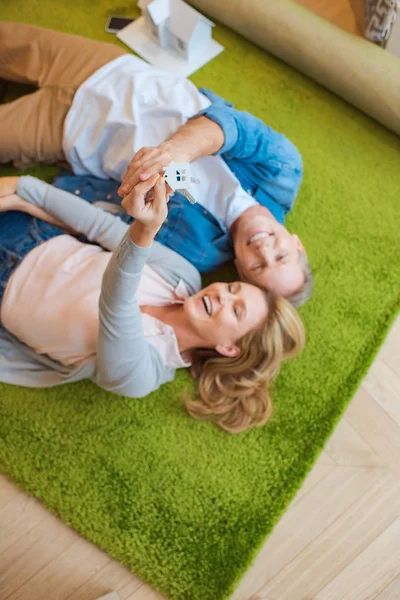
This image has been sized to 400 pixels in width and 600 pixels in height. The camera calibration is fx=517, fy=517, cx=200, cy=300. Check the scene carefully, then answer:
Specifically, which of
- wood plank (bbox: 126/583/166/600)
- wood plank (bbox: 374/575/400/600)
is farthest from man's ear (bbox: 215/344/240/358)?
wood plank (bbox: 374/575/400/600)

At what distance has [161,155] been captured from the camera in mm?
1011

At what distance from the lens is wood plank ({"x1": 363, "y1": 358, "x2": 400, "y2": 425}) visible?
1.60 m

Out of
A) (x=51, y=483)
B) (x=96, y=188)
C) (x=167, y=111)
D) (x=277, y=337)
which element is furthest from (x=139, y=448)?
(x=167, y=111)

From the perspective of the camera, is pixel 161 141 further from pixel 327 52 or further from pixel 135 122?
pixel 327 52

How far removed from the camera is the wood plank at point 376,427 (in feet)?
5.07

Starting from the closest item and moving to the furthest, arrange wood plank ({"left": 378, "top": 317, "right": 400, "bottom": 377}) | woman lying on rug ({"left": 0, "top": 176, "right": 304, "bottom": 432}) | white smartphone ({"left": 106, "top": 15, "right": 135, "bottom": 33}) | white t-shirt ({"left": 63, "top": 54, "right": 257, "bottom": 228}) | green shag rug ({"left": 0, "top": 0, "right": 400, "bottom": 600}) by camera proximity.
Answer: woman lying on rug ({"left": 0, "top": 176, "right": 304, "bottom": 432})
green shag rug ({"left": 0, "top": 0, "right": 400, "bottom": 600})
white t-shirt ({"left": 63, "top": 54, "right": 257, "bottom": 228})
wood plank ({"left": 378, "top": 317, "right": 400, "bottom": 377})
white smartphone ({"left": 106, "top": 15, "right": 135, "bottom": 33})

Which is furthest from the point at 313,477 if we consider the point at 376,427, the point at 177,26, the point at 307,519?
the point at 177,26

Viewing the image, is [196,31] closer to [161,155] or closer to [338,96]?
[338,96]

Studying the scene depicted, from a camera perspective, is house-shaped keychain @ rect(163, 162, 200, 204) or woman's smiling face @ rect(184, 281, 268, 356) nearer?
house-shaped keychain @ rect(163, 162, 200, 204)

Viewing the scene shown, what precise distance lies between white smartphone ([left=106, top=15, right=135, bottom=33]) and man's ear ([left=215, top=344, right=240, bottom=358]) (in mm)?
1392

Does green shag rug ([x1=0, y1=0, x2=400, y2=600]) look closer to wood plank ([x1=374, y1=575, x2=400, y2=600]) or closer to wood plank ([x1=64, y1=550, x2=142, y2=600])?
wood plank ([x1=64, y1=550, x2=142, y2=600])

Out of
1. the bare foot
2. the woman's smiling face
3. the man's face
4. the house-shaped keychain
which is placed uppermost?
the house-shaped keychain

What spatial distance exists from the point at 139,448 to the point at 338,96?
1488 millimetres

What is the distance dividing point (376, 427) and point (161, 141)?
3.53ft
